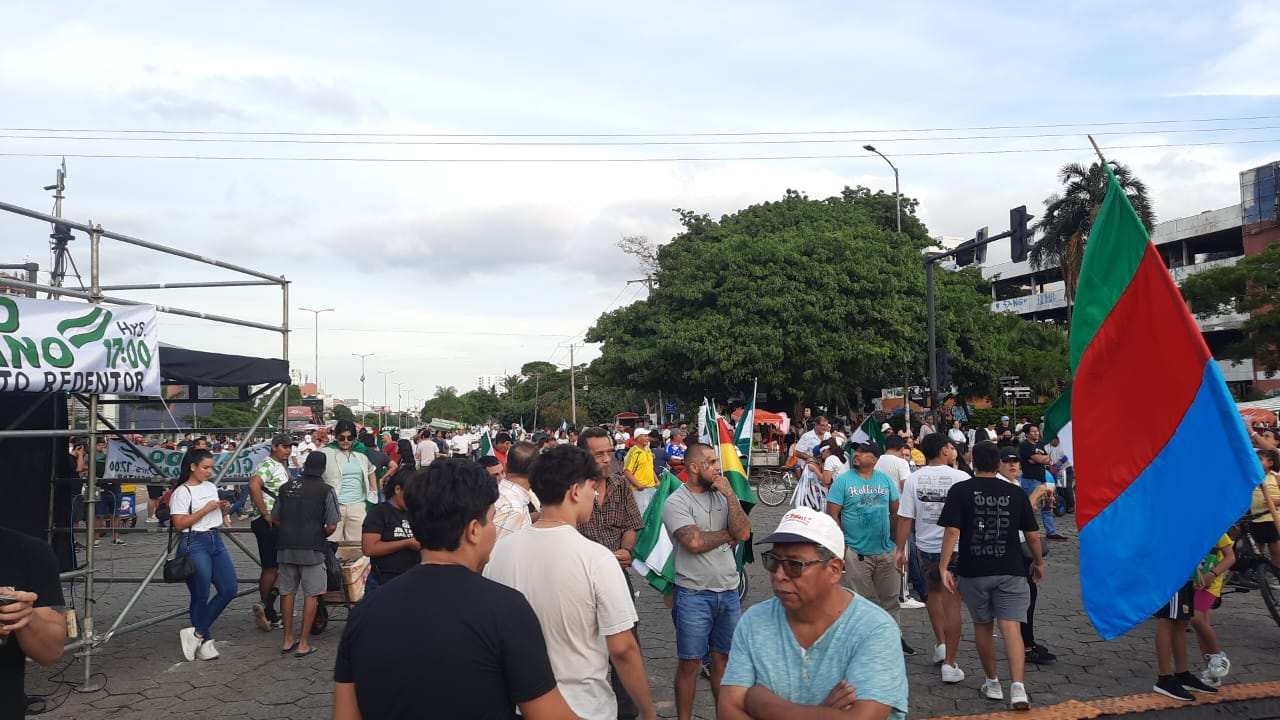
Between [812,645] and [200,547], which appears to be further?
[200,547]

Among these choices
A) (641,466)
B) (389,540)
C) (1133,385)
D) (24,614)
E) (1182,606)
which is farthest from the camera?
(641,466)

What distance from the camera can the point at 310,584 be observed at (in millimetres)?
7785

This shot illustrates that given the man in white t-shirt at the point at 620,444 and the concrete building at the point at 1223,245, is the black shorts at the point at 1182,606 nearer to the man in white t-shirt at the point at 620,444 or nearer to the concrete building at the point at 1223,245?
the man in white t-shirt at the point at 620,444

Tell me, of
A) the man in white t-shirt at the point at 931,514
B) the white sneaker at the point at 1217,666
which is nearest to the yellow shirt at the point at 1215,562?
the white sneaker at the point at 1217,666

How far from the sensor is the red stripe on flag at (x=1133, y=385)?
4633 millimetres

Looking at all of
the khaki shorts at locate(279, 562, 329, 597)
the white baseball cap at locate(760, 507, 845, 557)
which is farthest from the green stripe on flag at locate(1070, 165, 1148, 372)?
the khaki shorts at locate(279, 562, 329, 597)

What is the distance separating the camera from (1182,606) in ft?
19.0

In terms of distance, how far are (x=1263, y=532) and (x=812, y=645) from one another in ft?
19.5

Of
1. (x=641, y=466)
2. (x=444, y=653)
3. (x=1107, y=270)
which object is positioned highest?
(x=1107, y=270)

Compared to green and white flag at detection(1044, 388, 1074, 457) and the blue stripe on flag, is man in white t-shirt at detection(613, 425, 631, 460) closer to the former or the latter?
green and white flag at detection(1044, 388, 1074, 457)

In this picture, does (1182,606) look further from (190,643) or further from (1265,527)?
(190,643)

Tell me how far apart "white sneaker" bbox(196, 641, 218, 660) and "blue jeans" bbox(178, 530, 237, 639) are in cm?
7

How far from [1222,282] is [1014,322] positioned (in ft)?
44.2

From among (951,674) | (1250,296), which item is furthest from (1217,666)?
(1250,296)
